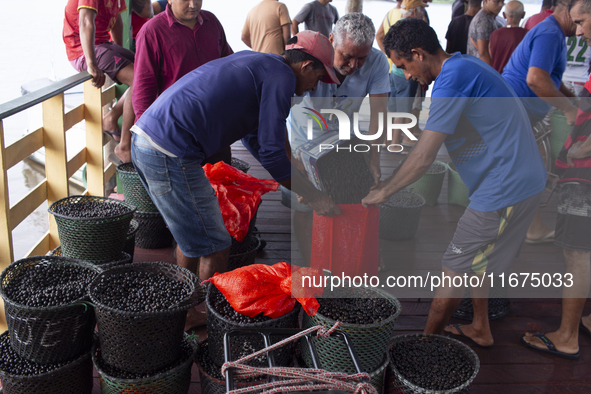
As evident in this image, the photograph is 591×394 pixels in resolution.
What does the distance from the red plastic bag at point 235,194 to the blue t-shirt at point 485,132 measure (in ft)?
3.53

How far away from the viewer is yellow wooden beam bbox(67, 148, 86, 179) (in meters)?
2.84

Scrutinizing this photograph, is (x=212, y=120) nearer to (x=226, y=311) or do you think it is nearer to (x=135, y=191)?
(x=226, y=311)

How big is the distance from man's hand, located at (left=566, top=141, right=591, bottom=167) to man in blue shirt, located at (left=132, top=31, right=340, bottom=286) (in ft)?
3.85

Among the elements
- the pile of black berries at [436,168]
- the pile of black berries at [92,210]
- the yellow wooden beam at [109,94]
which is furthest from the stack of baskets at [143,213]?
the pile of black berries at [436,168]

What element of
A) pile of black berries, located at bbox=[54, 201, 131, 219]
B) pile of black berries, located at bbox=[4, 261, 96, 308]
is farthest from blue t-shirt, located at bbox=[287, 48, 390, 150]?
pile of black berries, located at bbox=[4, 261, 96, 308]

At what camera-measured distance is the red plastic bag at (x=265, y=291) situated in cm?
171

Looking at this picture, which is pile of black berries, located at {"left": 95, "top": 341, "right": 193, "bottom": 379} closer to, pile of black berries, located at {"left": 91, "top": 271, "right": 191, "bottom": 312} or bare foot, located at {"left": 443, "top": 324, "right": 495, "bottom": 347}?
pile of black berries, located at {"left": 91, "top": 271, "right": 191, "bottom": 312}

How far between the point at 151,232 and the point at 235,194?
0.78 meters

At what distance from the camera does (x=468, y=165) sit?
192 centimetres

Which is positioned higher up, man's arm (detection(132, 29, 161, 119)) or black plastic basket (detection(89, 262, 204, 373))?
man's arm (detection(132, 29, 161, 119))

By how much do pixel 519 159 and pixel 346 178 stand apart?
0.74 metres

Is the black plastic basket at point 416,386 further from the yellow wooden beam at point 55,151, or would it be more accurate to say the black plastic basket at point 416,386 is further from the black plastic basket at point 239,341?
the yellow wooden beam at point 55,151

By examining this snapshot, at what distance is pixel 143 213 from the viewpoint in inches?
113

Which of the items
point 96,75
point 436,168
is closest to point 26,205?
point 96,75
